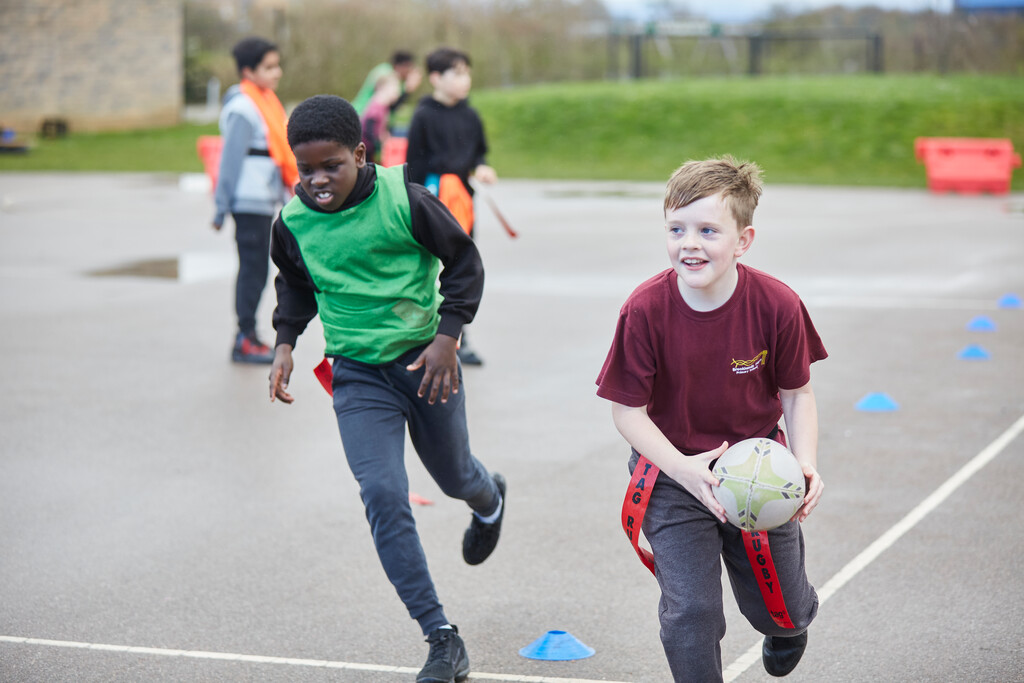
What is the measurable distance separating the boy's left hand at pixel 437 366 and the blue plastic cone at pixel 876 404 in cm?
406

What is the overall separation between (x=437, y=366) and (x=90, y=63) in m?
35.7

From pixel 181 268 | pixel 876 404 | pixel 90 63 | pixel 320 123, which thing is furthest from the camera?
pixel 90 63

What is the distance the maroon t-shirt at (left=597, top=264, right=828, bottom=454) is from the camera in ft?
10.4

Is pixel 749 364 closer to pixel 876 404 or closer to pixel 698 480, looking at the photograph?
pixel 698 480

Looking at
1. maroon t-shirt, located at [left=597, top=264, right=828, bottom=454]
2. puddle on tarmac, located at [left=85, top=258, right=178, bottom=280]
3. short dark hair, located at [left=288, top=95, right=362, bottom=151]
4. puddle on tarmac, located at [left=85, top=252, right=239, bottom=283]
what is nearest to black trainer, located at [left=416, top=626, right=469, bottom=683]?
maroon t-shirt, located at [left=597, top=264, right=828, bottom=454]

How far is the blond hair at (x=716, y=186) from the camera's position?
314cm

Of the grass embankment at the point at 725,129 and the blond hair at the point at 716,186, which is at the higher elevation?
the blond hair at the point at 716,186

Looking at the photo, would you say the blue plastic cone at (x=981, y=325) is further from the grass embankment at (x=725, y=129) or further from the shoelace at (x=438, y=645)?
the grass embankment at (x=725, y=129)

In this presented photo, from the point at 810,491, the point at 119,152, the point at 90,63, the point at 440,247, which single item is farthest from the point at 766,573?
the point at 90,63

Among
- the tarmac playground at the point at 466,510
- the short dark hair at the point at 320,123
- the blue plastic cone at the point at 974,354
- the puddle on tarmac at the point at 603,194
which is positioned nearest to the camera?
the short dark hair at the point at 320,123

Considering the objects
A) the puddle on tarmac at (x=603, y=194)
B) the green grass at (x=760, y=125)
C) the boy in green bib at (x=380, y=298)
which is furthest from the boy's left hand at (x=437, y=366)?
the green grass at (x=760, y=125)

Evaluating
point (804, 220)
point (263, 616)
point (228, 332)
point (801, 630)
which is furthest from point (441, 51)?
point (804, 220)

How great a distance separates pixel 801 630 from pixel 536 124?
94.4 ft

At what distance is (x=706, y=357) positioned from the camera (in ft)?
10.4
